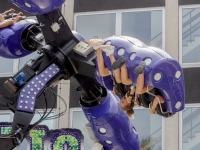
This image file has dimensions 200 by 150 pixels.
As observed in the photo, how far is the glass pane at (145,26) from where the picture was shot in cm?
1102

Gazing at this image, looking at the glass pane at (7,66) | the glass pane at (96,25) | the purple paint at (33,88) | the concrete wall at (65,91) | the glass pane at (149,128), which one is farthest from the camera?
the glass pane at (7,66)

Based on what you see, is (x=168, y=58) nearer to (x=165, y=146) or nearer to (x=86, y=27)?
(x=165, y=146)

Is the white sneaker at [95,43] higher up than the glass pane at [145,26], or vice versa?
the white sneaker at [95,43]

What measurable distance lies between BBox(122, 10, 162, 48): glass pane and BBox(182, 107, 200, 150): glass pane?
1462mm

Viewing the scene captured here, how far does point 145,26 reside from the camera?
36.6 feet

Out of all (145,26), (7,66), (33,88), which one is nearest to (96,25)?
(145,26)

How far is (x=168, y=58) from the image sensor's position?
584 centimetres

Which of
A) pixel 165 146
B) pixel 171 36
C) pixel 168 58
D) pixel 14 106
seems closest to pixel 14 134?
pixel 14 106

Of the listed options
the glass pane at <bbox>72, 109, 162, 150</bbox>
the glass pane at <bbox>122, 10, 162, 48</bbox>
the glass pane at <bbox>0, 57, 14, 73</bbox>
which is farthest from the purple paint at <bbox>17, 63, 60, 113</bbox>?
the glass pane at <bbox>0, 57, 14, 73</bbox>

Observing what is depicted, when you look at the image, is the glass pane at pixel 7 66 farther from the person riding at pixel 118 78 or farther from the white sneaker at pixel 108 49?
the white sneaker at pixel 108 49

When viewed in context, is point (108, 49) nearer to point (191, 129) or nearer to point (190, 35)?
point (191, 129)

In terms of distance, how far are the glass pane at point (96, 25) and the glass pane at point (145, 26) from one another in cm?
26

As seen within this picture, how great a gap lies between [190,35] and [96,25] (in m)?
1.89

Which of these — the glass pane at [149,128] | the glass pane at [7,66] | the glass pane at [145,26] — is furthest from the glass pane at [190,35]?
the glass pane at [7,66]
